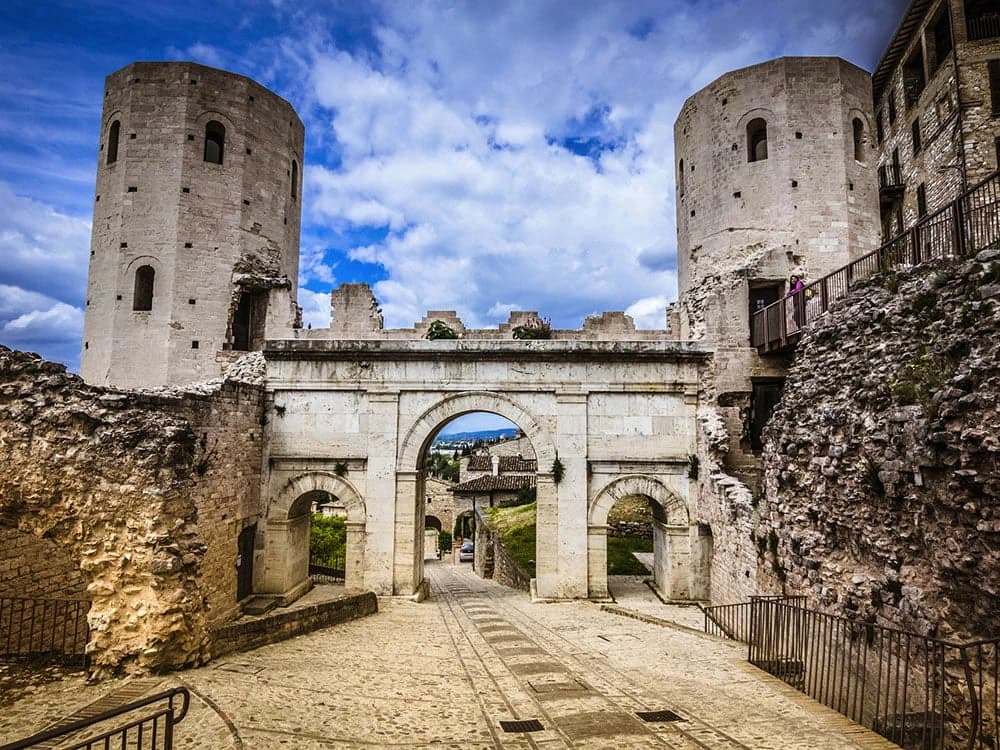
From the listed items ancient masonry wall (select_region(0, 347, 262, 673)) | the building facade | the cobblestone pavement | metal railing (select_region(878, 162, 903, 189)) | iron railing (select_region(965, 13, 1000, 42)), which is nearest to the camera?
the cobblestone pavement

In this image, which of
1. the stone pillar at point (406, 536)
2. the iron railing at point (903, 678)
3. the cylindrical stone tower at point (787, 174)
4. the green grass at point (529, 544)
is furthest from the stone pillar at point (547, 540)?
the cylindrical stone tower at point (787, 174)

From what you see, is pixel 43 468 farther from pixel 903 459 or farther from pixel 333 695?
pixel 903 459

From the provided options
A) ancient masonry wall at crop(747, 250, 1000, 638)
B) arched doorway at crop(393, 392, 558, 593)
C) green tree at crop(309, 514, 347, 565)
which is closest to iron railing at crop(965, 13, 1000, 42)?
ancient masonry wall at crop(747, 250, 1000, 638)

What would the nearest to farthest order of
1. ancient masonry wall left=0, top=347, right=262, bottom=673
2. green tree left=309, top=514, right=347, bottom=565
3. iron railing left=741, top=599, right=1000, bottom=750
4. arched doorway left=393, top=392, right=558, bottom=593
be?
iron railing left=741, top=599, right=1000, bottom=750 → ancient masonry wall left=0, top=347, right=262, bottom=673 → arched doorway left=393, top=392, right=558, bottom=593 → green tree left=309, top=514, right=347, bottom=565

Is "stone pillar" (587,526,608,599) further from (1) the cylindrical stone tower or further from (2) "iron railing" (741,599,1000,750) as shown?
(1) the cylindrical stone tower

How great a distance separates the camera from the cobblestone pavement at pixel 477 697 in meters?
5.71

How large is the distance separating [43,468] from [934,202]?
29.0 meters

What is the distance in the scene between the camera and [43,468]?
26.1ft

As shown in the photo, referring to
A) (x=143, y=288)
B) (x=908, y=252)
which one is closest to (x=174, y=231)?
(x=143, y=288)

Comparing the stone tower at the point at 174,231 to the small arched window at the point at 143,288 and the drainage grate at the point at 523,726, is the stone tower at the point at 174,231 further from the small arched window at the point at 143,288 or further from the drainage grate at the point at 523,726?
the drainage grate at the point at 523,726

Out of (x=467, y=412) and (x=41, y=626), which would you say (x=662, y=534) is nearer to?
(x=467, y=412)

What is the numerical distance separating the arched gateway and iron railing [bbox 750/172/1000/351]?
207cm

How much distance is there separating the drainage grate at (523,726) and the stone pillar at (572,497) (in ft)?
30.0

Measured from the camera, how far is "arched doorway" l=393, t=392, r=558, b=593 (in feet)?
Answer: 50.7
